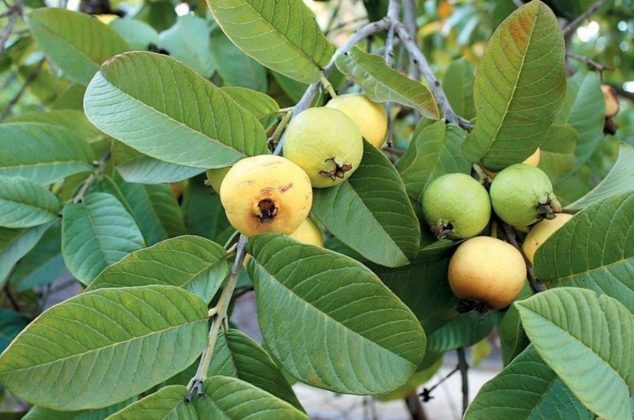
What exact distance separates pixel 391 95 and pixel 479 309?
250 mm

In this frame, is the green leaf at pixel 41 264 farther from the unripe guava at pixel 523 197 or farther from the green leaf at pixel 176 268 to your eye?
the unripe guava at pixel 523 197

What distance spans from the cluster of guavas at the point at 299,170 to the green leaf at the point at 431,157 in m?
0.06

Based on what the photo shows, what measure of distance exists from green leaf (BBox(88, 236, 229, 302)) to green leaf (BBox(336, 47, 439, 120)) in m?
0.24

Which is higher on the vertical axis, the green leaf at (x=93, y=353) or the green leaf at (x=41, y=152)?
the green leaf at (x=41, y=152)

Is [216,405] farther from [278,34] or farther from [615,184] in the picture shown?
[615,184]

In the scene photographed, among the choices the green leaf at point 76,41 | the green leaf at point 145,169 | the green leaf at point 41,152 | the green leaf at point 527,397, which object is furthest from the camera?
the green leaf at point 76,41

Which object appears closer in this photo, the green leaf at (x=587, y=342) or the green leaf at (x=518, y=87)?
the green leaf at (x=587, y=342)

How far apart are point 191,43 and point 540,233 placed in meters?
0.81

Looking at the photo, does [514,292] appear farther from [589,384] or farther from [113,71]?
[113,71]

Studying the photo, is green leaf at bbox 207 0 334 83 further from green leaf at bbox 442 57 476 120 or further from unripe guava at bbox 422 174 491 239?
green leaf at bbox 442 57 476 120

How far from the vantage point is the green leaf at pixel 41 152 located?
3.04 feet

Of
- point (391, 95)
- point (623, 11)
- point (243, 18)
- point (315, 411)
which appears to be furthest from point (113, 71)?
point (315, 411)

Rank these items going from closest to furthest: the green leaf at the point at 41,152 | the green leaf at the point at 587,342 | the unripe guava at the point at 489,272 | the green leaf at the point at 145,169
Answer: the green leaf at the point at 587,342, the unripe guava at the point at 489,272, the green leaf at the point at 145,169, the green leaf at the point at 41,152

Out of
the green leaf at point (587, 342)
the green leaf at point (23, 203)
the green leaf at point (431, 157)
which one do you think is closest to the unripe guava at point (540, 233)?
the green leaf at point (431, 157)
